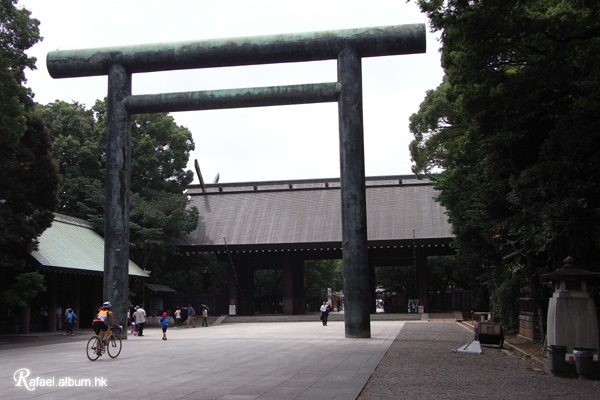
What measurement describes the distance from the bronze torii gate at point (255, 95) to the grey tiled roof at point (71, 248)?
6.08 m

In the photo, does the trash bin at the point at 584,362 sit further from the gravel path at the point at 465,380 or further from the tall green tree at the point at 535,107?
the tall green tree at the point at 535,107

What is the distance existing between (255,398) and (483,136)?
10480 millimetres

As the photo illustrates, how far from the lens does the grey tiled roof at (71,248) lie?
2565 centimetres

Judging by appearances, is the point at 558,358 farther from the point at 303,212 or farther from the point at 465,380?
the point at 303,212

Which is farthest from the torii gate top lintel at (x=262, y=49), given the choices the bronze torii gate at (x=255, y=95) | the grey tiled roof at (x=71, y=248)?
the grey tiled roof at (x=71, y=248)

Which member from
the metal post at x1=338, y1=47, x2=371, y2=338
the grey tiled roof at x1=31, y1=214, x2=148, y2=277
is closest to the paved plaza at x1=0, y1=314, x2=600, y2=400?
the metal post at x1=338, y1=47, x2=371, y2=338

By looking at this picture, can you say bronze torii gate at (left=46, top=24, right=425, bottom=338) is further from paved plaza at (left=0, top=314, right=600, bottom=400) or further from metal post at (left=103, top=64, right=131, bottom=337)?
paved plaza at (left=0, top=314, right=600, bottom=400)

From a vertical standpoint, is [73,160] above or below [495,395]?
above

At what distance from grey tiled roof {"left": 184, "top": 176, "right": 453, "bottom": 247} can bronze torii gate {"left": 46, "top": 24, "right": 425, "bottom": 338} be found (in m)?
19.6

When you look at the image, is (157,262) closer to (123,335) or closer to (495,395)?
(123,335)

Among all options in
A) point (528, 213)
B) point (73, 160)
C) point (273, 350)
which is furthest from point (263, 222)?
point (528, 213)

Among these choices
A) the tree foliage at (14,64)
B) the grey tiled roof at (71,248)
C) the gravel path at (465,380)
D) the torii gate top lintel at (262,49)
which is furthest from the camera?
the grey tiled roof at (71,248)

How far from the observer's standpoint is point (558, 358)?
1118 centimetres

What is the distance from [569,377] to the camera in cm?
1106
